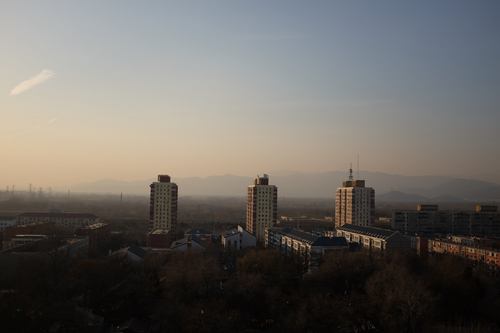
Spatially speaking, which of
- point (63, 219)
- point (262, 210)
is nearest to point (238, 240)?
point (262, 210)

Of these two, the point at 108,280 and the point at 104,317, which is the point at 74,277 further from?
the point at 104,317

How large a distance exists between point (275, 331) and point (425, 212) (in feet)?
103

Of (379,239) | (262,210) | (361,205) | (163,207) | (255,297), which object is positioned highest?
(361,205)

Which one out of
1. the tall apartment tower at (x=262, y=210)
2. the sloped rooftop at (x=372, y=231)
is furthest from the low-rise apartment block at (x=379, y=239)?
the tall apartment tower at (x=262, y=210)

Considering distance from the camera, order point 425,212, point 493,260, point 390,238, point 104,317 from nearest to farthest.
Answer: point 104,317 → point 493,260 → point 390,238 → point 425,212

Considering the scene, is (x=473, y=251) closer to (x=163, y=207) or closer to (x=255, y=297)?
(x=255, y=297)

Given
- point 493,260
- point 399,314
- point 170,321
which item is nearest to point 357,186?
point 493,260

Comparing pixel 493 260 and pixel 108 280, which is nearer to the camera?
pixel 108 280

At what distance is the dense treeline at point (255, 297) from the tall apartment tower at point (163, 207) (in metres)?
12.4

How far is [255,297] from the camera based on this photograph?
13508 millimetres

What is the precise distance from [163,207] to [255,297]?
62.1 feet

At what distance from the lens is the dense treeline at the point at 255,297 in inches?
443

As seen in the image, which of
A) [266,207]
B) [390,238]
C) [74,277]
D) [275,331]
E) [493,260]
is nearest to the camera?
[275,331]

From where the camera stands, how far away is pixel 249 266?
16703 millimetres
